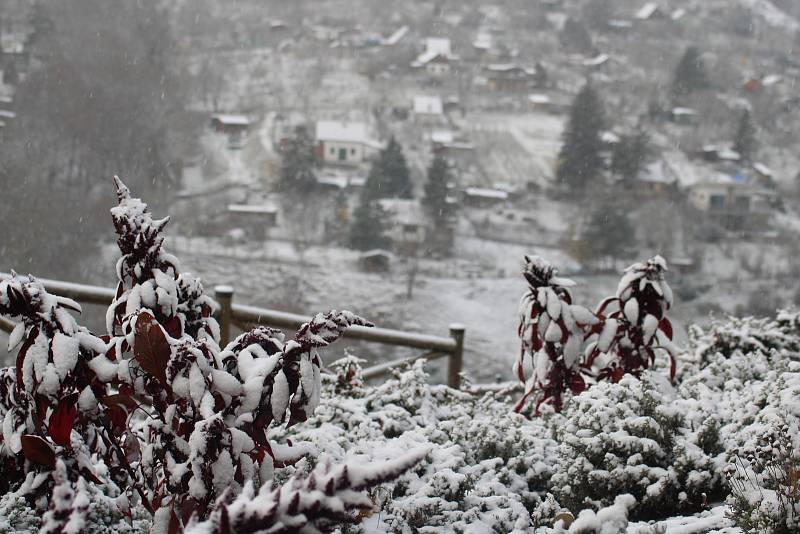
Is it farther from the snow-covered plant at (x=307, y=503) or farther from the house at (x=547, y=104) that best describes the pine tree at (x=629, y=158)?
the snow-covered plant at (x=307, y=503)

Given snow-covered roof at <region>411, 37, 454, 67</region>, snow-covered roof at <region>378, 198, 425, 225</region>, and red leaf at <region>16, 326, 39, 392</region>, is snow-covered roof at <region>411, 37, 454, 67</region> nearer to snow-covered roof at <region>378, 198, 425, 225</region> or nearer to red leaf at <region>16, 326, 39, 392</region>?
snow-covered roof at <region>378, 198, 425, 225</region>

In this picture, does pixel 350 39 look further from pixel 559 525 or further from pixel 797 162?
pixel 559 525

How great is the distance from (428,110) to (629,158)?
8815 millimetres

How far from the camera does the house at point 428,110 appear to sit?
3064cm

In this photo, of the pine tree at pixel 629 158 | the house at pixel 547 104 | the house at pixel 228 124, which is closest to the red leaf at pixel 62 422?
the house at pixel 228 124

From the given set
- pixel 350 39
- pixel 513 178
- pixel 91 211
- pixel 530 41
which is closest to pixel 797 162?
pixel 513 178

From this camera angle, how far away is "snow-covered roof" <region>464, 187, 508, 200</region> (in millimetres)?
25145

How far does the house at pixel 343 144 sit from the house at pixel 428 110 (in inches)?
136

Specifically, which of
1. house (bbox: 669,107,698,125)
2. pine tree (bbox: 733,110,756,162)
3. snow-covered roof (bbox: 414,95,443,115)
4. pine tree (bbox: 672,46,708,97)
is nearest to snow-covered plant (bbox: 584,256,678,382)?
snow-covered roof (bbox: 414,95,443,115)

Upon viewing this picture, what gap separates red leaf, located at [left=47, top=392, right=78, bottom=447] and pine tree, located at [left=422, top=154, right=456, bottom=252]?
21416 millimetres

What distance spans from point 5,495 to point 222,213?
21.8 meters

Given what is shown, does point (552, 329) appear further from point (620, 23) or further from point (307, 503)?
point (620, 23)

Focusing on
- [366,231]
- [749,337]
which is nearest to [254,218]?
[366,231]

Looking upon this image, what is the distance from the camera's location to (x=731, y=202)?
2675 cm
